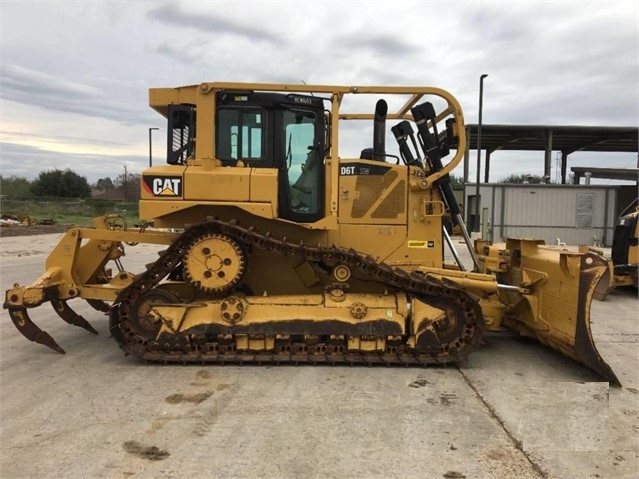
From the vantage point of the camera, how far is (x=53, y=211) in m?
47.2

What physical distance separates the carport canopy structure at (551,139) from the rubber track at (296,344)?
20878 mm

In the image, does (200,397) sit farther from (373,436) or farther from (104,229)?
(104,229)

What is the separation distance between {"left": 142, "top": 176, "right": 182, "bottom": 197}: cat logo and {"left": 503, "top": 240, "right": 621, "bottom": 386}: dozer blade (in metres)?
4.29

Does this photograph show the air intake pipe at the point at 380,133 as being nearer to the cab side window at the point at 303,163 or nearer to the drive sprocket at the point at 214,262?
the cab side window at the point at 303,163

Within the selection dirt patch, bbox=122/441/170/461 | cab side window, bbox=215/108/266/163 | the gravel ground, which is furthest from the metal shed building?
the gravel ground

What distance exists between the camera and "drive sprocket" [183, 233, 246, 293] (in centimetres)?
559

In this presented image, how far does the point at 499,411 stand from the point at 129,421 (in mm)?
3175

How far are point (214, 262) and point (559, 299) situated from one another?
3.90 meters

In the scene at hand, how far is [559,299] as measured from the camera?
555 centimetres

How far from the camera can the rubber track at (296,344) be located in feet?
18.1

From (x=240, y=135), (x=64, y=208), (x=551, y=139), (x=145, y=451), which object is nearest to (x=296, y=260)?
(x=240, y=135)

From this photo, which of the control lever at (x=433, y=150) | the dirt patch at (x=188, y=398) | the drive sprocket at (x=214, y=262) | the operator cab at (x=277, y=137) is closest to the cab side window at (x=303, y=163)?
the operator cab at (x=277, y=137)

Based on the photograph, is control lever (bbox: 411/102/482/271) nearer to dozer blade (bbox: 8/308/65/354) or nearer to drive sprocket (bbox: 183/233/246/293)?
drive sprocket (bbox: 183/233/246/293)

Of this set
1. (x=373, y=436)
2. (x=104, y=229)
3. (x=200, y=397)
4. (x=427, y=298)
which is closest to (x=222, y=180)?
(x=104, y=229)
